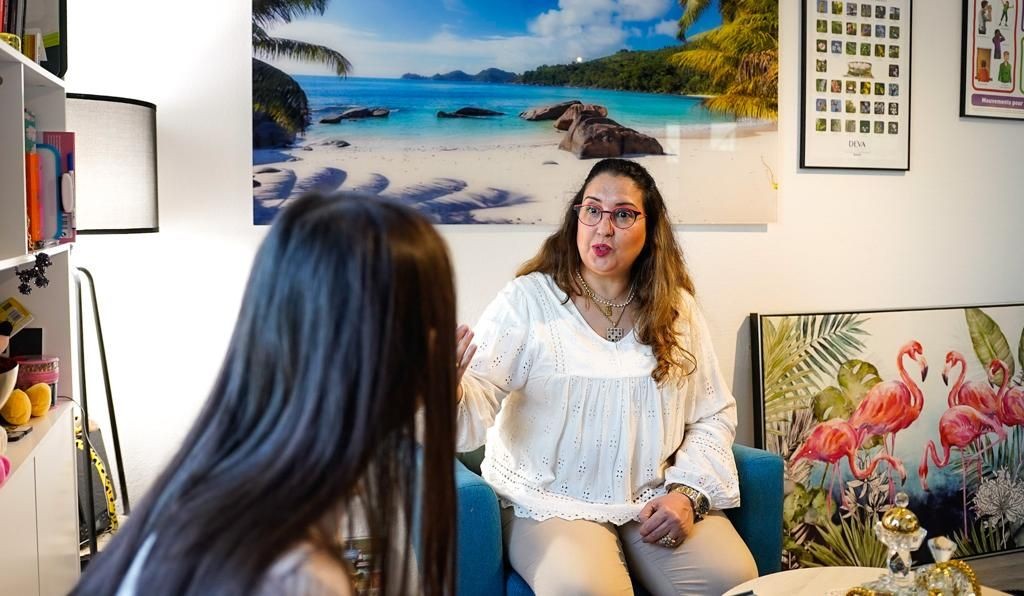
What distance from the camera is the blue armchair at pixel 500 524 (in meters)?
2.14

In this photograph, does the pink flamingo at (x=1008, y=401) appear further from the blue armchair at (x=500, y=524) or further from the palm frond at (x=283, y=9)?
the palm frond at (x=283, y=9)

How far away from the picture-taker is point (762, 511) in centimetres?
239

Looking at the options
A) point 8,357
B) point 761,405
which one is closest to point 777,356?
point 761,405

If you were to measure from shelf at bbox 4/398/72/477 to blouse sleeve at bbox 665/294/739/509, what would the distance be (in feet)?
4.39

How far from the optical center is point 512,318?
95.7 inches

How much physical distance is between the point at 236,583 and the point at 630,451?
172cm

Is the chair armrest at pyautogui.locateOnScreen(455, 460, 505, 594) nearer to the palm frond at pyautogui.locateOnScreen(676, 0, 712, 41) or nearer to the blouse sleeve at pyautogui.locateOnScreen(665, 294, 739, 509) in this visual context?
the blouse sleeve at pyautogui.locateOnScreen(665, 294, 739, 509)

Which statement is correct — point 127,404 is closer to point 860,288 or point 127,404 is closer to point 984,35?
point 860,288

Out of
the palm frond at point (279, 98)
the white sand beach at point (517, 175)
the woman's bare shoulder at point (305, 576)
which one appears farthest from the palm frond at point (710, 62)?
the woman's bare shoulder at point (305, 576)

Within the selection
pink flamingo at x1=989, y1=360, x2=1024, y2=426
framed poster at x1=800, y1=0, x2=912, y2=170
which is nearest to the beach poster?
framed poster at x1=800, y1=0, x2=912, y2=170

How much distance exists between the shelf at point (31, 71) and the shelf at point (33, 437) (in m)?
0.64

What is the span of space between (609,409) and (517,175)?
2.68ft

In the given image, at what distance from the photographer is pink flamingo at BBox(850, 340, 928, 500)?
323 cm

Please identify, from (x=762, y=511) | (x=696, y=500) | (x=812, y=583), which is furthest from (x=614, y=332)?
(x=812, y=583)
